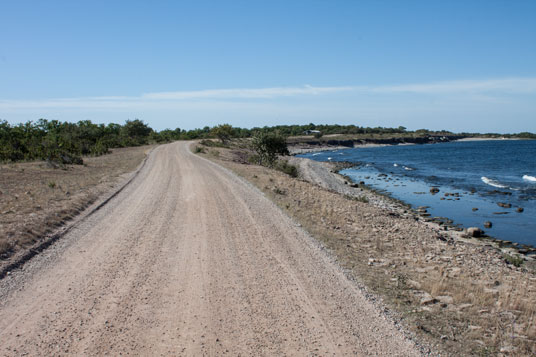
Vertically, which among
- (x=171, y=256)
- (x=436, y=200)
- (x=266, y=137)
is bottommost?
(x=436, y=200)

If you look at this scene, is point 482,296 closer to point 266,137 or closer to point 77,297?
point 77,297

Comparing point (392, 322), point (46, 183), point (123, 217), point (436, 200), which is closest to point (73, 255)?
point (123, 217)

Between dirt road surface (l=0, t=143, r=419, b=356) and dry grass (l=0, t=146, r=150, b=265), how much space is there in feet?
3.50

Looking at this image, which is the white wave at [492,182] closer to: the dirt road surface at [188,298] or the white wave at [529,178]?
the white wave at [529,178]

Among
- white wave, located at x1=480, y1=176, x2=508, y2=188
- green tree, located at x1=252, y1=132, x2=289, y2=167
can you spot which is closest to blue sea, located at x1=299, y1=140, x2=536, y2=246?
white wave, located at x1=480, y1=176, x2=508, y2=188

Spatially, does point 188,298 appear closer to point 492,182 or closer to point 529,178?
point 492,182

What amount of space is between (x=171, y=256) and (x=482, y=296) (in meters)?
7.64

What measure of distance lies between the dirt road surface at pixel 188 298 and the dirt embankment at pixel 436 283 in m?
0.74

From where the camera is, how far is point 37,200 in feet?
55.5

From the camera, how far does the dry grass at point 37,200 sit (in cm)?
1155

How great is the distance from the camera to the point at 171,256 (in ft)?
34.0

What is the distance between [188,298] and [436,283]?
223 inches

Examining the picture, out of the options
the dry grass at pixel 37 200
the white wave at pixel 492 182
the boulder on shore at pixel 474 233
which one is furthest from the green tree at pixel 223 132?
the boulder on shore at pixel 474 233

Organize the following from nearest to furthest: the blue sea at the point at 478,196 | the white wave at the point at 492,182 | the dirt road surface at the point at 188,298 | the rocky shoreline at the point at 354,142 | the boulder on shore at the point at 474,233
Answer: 1. the dirt road surface at the point at 188,298
2. the boulder on shore at the point at 474,233
3. the blue sea at the point at 478,196
4. the white wave at the point at 492,182
5. the rocky shoreline at the point at 354,142
